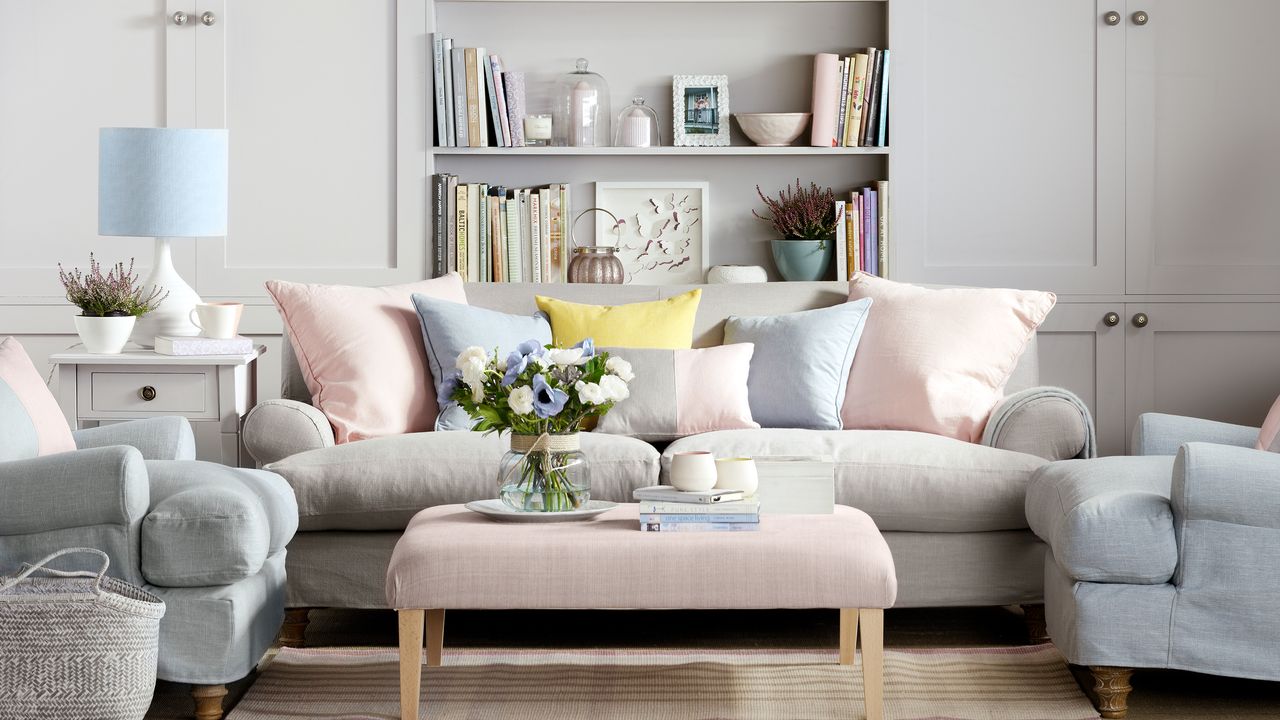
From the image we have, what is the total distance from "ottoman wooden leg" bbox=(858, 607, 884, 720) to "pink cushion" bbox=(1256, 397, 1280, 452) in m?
1.00

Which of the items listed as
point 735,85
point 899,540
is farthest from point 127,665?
point 735,85

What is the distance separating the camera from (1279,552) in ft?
7.75

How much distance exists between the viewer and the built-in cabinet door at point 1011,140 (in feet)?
13.9

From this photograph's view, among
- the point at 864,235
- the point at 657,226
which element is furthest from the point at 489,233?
the point at 864,235

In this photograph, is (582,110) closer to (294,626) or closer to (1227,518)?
(294,626)

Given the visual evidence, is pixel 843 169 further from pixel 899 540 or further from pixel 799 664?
pixel 799 664

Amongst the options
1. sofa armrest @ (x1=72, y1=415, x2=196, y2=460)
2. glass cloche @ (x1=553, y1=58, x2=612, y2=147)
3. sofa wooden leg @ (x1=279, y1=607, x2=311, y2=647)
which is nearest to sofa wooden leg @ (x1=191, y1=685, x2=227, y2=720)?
sofa wooden leg @ (x1=279, y1=607, x2=311, y2=647)

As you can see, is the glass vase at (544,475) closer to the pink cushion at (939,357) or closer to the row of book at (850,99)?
the pink cushion at (939,357)

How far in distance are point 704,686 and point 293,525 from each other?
92 cm

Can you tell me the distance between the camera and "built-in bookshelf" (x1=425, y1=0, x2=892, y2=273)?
4.38 meters

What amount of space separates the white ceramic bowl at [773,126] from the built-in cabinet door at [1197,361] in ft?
4.10

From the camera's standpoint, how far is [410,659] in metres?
2.32

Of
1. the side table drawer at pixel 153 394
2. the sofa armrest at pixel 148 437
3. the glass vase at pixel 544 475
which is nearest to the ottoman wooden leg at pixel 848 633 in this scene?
the glass vase at pixel 544 475

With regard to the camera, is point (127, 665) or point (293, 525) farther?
point (293, 525)
